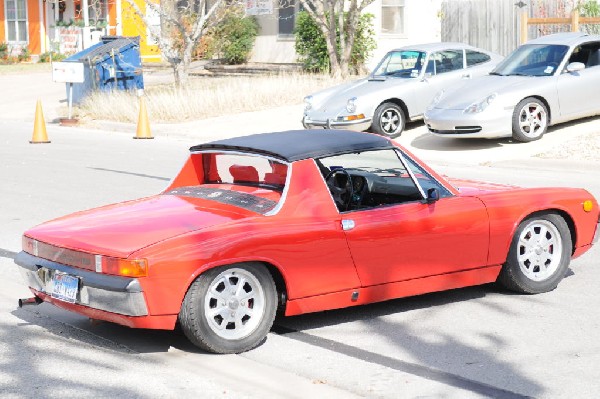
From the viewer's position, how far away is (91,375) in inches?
244

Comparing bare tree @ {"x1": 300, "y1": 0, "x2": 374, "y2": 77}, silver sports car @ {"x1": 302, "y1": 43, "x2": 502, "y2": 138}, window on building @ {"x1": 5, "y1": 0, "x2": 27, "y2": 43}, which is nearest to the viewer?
silver sports car @ {"x1": 302, "y1": 43, "x2": 502, "y2": 138}

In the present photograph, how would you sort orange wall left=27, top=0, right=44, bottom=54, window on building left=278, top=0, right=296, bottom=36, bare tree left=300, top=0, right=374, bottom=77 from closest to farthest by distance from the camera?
1. bare tree left=300, top=0, right=374, bottom=77
2. window on building left=278, top=0, right=296, bottom=36
3. orange wall left=27, top=0, right=44, bottom=54

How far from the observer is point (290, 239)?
22.2 ft

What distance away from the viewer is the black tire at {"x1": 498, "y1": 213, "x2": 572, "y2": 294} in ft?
25.6

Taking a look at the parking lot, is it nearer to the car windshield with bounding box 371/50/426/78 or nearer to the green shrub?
the car windshield with bounding box 371/50/426/78

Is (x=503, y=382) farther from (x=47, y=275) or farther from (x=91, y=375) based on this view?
(x=47, y=275)

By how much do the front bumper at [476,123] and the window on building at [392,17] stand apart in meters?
15.3

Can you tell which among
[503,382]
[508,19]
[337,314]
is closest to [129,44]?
[508,19]

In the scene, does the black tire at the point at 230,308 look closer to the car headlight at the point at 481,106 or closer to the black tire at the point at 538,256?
the black tire at the point at 538,256

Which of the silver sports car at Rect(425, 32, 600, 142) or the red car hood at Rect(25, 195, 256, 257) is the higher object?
the silver sports car at Rect(425, 32, 600, 142)

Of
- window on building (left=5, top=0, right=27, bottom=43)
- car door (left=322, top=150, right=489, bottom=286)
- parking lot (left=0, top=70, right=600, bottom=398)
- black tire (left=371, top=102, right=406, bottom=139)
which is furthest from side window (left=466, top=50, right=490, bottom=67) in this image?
window on building (left=5, top=0, right=27, bottom=43)

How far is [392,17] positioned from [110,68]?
9612 mm

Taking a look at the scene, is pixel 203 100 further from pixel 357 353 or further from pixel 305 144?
pixel 357 353

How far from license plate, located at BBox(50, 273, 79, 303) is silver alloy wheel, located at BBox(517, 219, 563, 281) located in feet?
10.2
